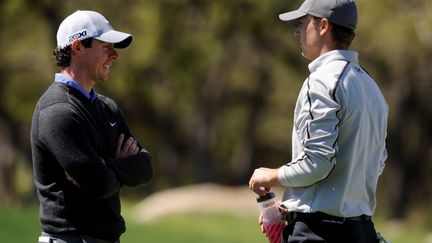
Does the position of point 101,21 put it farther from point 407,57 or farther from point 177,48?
point 177,48

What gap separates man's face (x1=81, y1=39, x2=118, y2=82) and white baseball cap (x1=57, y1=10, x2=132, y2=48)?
0.05 m

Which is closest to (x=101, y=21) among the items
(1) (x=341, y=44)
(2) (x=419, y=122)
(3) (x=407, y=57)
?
(1) (x=341, y=44)

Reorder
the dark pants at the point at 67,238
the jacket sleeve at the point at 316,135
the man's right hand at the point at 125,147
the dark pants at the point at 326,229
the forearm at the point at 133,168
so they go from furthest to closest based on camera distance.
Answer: the man's right hand at the point at 125,147, the forearm at the point at 133,168, the dark pants at the point at 67,238, the dark pants at the point at 326,229, the jacket sleeve at the point at 316,135

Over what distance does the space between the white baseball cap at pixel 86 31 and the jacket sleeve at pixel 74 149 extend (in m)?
0.44

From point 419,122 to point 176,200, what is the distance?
1476 cm

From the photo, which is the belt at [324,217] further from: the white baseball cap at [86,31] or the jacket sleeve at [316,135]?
the white baseball cap at [86,31]

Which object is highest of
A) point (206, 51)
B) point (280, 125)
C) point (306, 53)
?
point (306, 53)

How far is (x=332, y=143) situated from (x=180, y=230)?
15.4m

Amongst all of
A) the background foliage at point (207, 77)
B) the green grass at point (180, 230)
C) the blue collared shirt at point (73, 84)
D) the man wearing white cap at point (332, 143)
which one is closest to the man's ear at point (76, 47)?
the blue collared shirt at point (73, 84)

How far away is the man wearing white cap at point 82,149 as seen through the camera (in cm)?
506

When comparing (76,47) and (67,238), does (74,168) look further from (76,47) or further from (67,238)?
(76,47)

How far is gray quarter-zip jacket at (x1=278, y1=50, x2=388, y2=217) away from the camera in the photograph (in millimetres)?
4816

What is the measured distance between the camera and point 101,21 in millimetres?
5430

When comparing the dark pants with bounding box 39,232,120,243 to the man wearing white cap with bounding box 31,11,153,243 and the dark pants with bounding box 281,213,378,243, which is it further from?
the dark pants with bounding box 281,213,378,243
